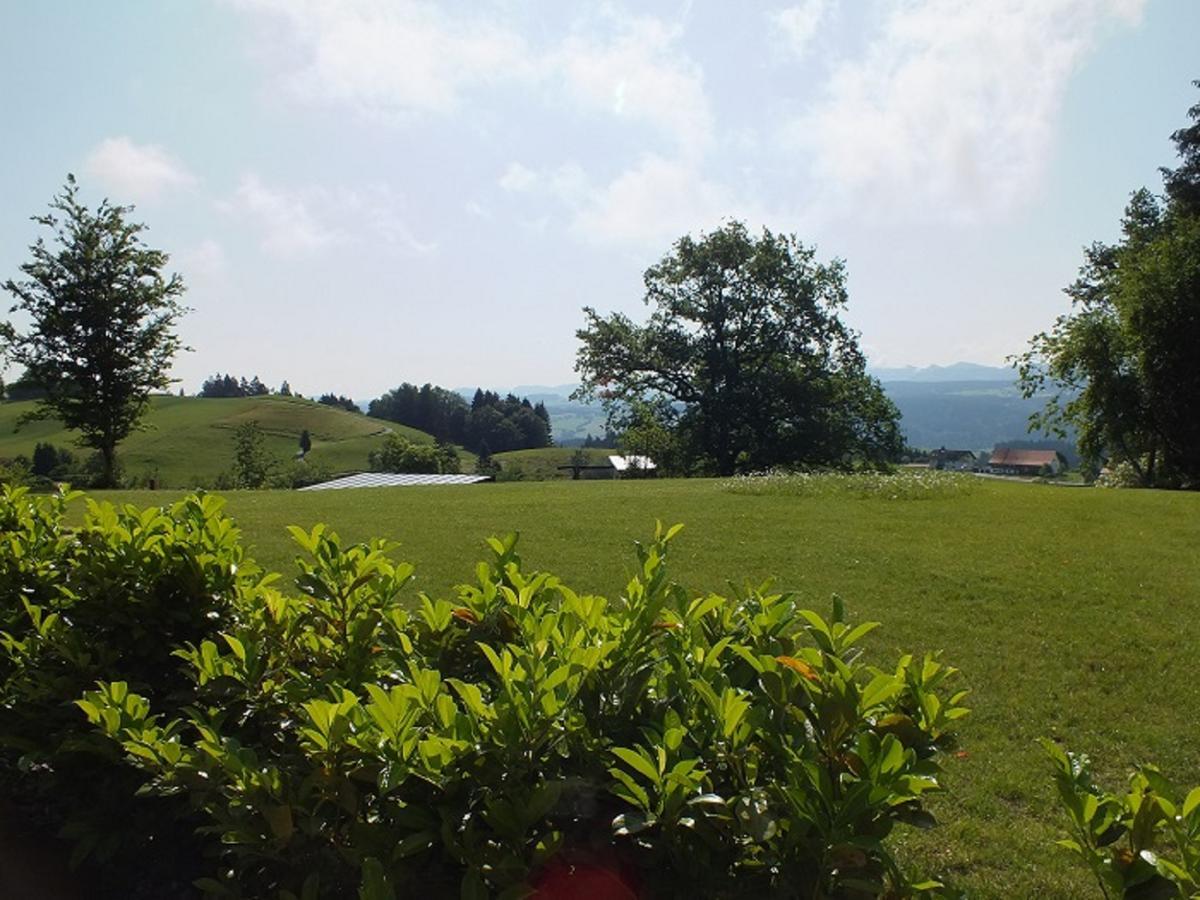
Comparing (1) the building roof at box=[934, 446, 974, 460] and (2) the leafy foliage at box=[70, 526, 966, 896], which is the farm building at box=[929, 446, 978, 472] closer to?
(1) the building roof at box=[934, 446, 974, 460]

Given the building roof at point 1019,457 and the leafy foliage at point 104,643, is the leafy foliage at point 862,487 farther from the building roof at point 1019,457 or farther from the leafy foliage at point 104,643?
the building roof at point 1019,457

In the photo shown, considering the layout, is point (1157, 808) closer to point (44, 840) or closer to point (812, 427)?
point (44, 840)

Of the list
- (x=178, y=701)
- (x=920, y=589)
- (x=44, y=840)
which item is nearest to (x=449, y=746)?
(x=178, y=701)

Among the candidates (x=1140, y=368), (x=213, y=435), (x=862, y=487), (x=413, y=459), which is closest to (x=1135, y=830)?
(x=862, y=487)

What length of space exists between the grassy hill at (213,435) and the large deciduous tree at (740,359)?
3812 cm

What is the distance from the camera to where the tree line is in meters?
104

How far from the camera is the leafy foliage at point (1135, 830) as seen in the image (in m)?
1.17

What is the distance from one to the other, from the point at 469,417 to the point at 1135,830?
10805cm

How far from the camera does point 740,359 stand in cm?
3634

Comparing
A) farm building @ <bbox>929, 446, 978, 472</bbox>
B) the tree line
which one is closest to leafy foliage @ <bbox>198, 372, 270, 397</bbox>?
the tree line

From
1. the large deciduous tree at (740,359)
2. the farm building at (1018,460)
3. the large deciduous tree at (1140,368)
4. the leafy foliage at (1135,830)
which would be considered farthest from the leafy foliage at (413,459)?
the farm building at (1018,460)

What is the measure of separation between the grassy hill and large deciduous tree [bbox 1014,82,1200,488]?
54631 millimetres

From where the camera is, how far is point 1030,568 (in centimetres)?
729

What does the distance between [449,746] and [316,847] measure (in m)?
0.51
